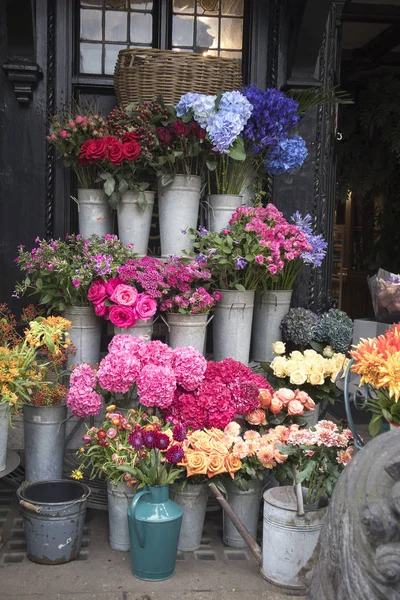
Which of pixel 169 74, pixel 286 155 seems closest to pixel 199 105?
pixel 169 74

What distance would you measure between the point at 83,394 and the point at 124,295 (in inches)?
25.8

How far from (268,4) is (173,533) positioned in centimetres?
345

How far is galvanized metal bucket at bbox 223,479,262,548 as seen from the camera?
369 cm

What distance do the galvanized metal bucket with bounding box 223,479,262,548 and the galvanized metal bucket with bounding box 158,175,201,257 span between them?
5.08 ft

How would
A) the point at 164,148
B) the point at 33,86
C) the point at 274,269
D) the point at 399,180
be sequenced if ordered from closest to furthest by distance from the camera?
the point at 274,269, the point at 164,148, the point at 33,86, the point at 399,180

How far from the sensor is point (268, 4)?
5.00 metres

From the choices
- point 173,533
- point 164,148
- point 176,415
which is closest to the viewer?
point 173,533

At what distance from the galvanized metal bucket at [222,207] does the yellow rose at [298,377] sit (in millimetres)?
1099

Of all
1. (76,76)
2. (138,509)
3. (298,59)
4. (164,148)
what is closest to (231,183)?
(164,148)

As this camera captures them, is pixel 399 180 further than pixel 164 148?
Yes

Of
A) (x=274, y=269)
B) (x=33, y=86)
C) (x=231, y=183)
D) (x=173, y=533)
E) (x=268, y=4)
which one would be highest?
(x=268, y=4)

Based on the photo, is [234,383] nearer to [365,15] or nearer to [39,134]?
[39,134]

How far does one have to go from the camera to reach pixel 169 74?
450 cm

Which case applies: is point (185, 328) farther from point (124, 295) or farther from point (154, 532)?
point (154, 532)
